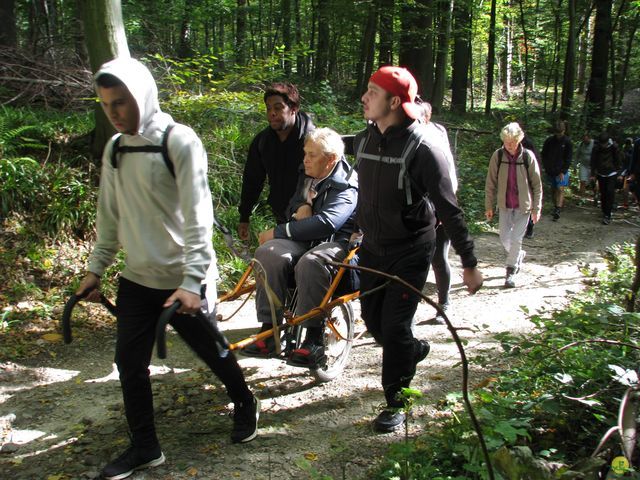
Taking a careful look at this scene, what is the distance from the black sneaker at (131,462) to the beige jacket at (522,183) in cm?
613

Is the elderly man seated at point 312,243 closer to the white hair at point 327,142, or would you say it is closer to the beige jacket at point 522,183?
the white hair at point 327,142

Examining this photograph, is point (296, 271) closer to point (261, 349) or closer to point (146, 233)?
point (261, 349)

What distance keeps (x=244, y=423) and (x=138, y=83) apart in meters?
2.27

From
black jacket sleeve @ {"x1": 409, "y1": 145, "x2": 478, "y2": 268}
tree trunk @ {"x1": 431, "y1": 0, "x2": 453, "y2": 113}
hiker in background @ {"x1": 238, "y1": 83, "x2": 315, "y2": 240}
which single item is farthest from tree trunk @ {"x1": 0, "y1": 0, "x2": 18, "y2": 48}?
tree trunk @ {"x1": 431, "y1": 0, "x2": 453, "y2": 113}

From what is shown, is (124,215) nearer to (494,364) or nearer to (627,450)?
(627,450)

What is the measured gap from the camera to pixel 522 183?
8016mm

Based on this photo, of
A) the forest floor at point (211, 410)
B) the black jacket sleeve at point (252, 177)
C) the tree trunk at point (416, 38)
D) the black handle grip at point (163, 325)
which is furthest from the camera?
the tree trunk at point (416, 38)

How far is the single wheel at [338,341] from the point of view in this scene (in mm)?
4941

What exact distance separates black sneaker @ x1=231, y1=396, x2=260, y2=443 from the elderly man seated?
0.50 metres

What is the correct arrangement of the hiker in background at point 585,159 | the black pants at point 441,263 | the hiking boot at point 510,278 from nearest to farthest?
the black pants at point 441,263, the hiking boot at point 510,278, the hiker in background at point 585,159

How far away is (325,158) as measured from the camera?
4543 mm

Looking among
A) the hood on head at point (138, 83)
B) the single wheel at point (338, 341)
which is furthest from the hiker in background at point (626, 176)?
the hood on head at point (138, 83)

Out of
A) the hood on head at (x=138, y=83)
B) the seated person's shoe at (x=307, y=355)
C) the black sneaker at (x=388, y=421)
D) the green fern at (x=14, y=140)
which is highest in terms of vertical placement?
the hood on head at (x=138, y=83)

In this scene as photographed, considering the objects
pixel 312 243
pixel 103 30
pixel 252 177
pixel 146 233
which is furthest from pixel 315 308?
pixel 103 30
